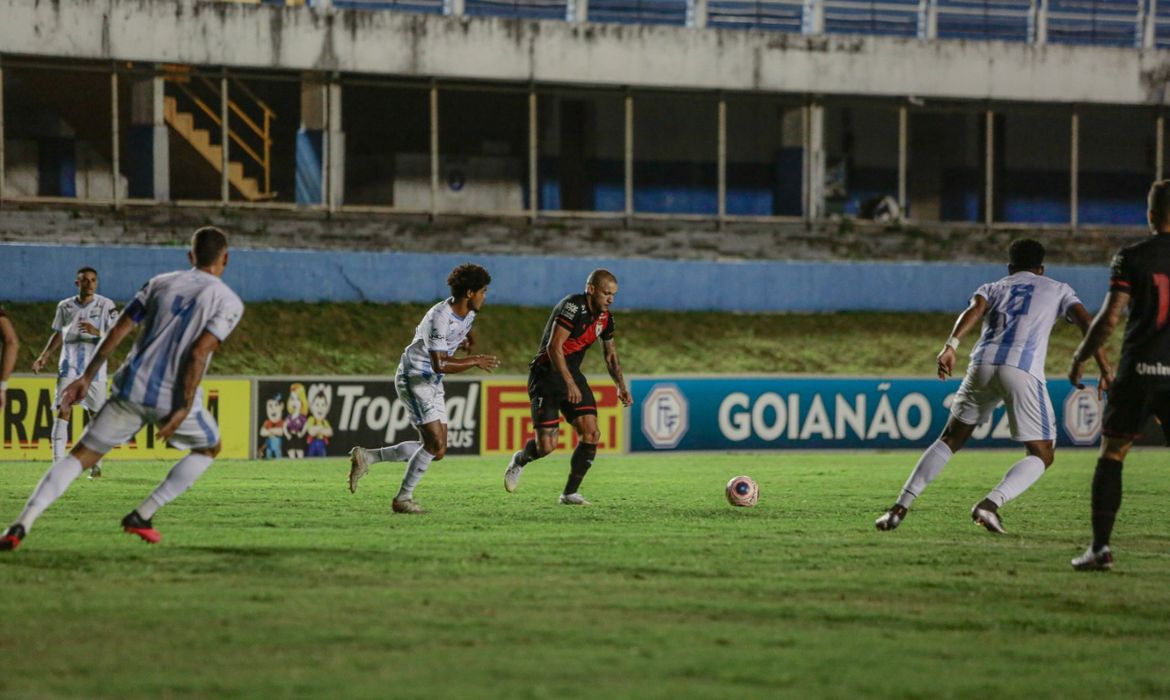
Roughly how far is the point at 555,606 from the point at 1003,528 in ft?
17.8

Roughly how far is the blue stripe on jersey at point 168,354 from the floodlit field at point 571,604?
0.97 m

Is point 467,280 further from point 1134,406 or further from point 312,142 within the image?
point 312,142

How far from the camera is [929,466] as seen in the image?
11.1m

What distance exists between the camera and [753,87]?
3409 cm

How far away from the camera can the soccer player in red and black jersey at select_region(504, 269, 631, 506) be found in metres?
13.2

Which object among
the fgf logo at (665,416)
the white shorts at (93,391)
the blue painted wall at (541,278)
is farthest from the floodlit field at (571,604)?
the blue painted wall at (541,278)

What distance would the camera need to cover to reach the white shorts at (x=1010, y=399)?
11.1 meters

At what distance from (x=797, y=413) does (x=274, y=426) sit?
8.10 meters

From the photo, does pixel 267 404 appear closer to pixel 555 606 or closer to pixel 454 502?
pixel 454 502

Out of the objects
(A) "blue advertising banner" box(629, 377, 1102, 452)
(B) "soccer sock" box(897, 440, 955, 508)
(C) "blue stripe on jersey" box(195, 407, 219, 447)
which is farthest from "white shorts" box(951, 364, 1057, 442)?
(A) "blue advertising banner" box(629, 377, 1102, 452)

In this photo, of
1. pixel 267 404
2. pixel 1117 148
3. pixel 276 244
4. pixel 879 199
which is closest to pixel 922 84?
pixel 879 199

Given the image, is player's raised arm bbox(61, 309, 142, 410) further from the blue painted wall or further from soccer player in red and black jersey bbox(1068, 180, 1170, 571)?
the blue painted wall

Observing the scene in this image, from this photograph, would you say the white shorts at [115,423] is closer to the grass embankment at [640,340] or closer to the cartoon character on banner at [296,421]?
the cartoon character on banner at [296,421]

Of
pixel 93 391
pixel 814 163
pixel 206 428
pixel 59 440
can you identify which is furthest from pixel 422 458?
pixel 814 163
